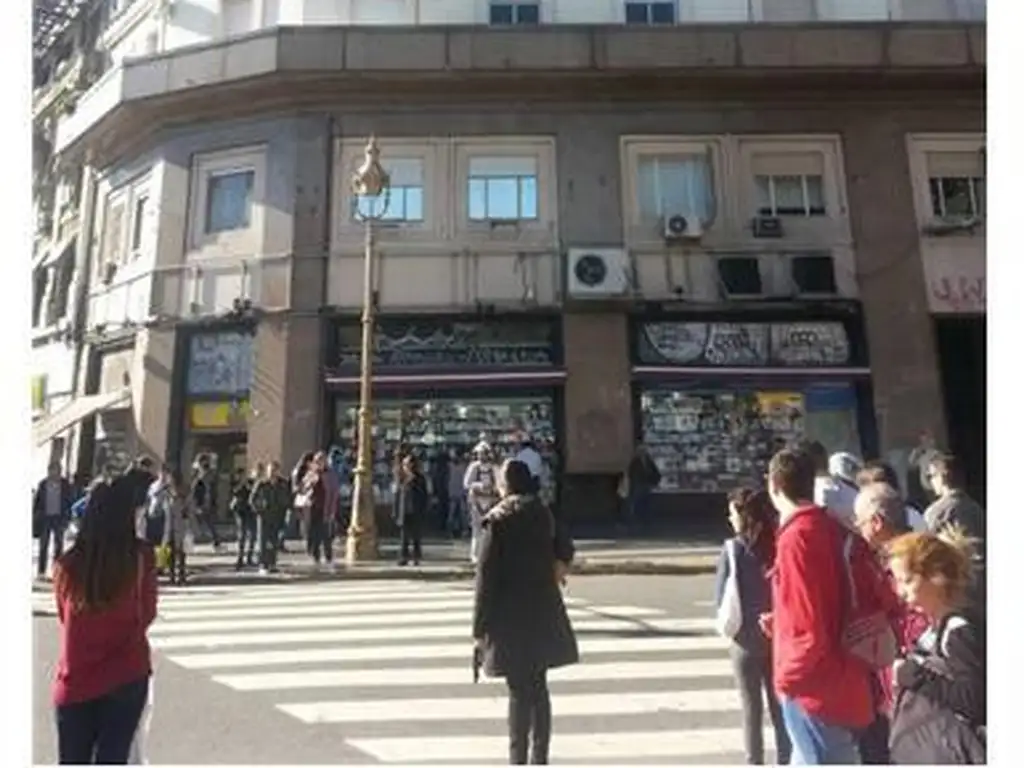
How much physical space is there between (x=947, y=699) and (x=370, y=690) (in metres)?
3.72

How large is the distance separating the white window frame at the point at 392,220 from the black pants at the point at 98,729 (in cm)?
1266

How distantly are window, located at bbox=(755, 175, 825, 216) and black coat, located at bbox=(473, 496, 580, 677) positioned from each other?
13.1 m

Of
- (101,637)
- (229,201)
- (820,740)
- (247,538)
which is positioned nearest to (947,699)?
(820,740)

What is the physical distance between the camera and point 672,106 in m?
15.9

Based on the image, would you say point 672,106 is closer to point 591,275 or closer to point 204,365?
point 591,275

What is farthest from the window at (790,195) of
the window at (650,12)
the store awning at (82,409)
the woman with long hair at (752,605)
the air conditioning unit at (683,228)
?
the woman with long hair at (752,605)

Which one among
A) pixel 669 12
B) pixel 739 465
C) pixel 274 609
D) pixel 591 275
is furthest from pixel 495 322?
pixel 274 609

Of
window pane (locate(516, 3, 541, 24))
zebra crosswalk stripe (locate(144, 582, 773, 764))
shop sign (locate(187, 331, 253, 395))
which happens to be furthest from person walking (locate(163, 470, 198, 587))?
window pane (locate(516, 3, 541, 24))

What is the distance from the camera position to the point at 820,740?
2.96m

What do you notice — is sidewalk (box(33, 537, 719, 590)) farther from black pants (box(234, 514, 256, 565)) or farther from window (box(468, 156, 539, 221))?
window (box(468, 156, 539, 221))

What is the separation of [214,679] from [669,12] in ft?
47.6

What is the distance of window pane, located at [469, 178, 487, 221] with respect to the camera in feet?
51.1

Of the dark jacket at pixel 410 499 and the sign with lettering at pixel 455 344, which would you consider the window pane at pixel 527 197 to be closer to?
the sign with lettering at pixel 455 344
